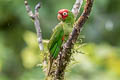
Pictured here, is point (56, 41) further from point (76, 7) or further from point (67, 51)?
point (76, 7)

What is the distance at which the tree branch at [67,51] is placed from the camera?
52.3 inches

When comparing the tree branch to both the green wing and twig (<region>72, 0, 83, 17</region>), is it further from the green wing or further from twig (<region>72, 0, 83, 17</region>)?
twig (<region>72, 0, 83, 17</region>)

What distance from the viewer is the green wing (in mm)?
1521

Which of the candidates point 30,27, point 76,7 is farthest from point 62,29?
point 30,27

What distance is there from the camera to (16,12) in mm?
4578

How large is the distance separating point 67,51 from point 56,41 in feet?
0.38

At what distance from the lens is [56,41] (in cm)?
154

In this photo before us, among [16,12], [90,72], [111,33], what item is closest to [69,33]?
[90,72]

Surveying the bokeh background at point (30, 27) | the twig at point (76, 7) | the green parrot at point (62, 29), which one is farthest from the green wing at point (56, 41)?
the bokeh background at point (30, 27)

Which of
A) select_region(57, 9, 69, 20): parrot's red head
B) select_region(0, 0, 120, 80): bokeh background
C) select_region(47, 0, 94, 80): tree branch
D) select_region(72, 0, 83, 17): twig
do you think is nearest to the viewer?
select_region(47, 0, 94, 80): tree branch

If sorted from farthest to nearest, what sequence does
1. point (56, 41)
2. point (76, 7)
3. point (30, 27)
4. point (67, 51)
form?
1. point (30, 27)
2. point (76, 7)
3. point (56, 41)
4. point (67, 51)

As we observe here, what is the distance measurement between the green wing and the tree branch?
3 cm

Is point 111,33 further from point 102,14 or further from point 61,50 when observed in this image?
point 61,50

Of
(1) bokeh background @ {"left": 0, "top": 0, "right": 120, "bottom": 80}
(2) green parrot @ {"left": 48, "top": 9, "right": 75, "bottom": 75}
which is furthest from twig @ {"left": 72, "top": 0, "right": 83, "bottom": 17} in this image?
(1) bokeh background @ {"left": 0, "top": 0, "right": 120, "bottom": 80}
